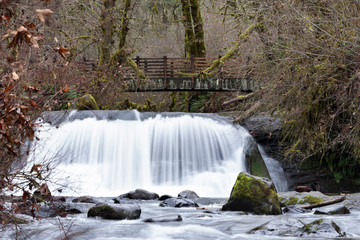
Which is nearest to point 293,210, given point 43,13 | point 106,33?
point 43,13

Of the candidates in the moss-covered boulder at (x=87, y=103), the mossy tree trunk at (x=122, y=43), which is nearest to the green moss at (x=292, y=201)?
the moss-covered boulder at (x=87, y=103)

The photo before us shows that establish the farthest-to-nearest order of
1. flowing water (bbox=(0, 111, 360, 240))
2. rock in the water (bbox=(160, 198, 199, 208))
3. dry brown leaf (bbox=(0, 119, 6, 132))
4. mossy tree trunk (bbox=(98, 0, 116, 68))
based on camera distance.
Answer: mossy tree trunk (bbox=(98, 0, 116, 68)) → flowing water (bbox=(0, 111, 360, 240)) → rock in the water (bbox=(160, 198, 199, 208)) → dry brown leaf (bbox=(0, 119, 6, 132))

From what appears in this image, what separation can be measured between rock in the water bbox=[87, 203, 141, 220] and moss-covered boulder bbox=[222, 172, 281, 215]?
2076 millimetres

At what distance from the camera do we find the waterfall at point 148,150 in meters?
13.1

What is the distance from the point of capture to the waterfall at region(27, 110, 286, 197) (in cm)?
1311

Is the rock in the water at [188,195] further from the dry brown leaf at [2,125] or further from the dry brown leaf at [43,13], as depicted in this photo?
the dry brown leaf at [43,13]

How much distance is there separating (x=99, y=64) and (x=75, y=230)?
12.9m

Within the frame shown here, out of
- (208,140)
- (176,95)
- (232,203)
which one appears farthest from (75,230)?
(176,95)

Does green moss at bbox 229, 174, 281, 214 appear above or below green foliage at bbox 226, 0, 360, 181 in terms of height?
below

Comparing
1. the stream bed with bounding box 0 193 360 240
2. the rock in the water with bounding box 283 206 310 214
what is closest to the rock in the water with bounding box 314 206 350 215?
the stream bed with bounding box 0 193 360 240

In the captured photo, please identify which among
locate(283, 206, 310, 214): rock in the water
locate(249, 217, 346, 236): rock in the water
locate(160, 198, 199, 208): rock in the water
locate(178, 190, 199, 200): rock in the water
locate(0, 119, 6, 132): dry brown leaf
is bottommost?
locate(178, 190, 199, 200): rock in the water

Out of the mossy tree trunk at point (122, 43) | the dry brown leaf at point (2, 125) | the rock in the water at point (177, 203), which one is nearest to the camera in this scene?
the dry brown leaf at point (2, 125)

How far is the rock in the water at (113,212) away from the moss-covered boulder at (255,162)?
20.3 feet

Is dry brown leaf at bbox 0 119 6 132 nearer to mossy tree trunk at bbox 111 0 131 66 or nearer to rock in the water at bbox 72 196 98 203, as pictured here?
rock in the water at bbox 72 196 98 203
